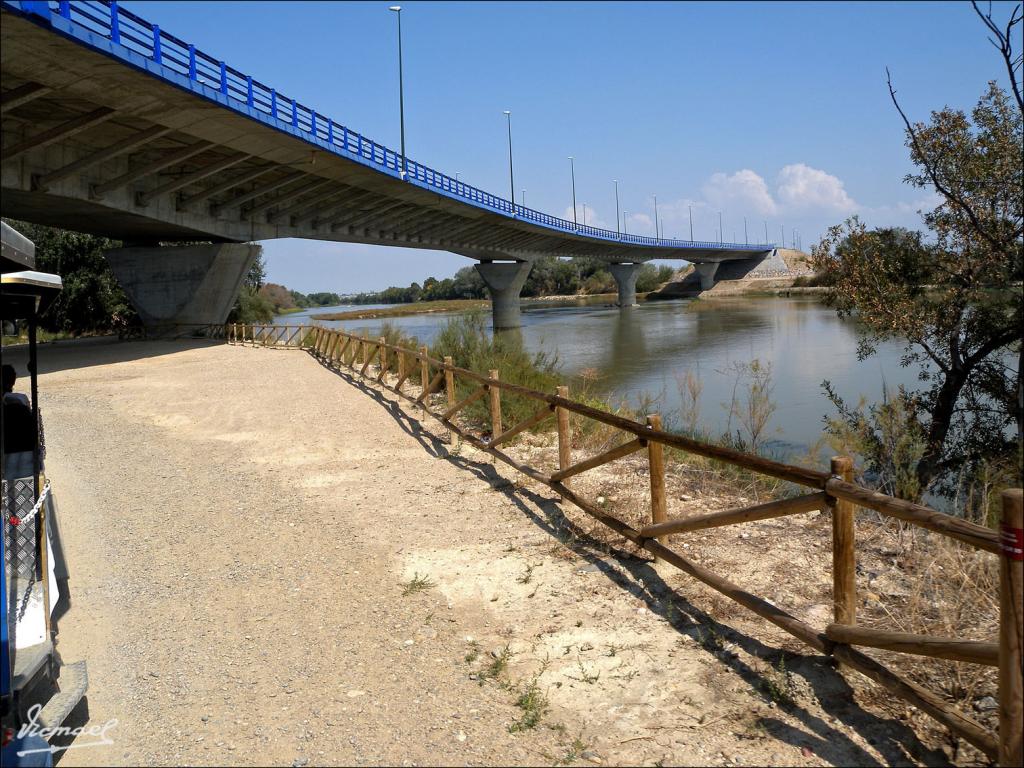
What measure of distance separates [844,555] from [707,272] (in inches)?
4140

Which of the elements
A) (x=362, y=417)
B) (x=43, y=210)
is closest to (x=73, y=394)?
(x=362, y=417)

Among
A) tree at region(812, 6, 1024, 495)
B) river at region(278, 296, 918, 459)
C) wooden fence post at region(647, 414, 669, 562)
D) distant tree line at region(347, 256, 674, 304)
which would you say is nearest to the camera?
wooden fence post at region(647, 414, 669, 562)

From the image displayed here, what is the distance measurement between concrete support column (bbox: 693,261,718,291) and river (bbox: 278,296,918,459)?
56.5m

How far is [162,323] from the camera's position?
1305 inches

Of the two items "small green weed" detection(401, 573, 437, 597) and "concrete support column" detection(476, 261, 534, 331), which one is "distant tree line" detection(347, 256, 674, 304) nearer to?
"concrete support column" detection(476, 261, 534, 331)

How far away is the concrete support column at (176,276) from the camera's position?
32188mm

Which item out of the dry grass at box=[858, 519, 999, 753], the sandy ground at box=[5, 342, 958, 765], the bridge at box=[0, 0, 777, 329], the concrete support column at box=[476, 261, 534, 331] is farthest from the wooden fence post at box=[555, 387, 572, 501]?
the concrete support column at box=[476, 261, 534, 331]

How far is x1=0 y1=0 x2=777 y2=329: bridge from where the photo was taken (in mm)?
16719

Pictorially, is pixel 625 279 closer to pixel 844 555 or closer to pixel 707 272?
pixel 707 272

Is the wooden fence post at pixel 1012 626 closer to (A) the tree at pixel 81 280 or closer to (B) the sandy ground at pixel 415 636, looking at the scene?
(B) the sandy ground at pixel 415 636

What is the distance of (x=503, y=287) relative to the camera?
210ft

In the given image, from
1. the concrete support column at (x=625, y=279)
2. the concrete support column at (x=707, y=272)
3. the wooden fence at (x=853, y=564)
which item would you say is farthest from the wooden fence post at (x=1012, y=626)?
the concrete support column at (x=707, y=272)

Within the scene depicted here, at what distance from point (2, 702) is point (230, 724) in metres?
1.02

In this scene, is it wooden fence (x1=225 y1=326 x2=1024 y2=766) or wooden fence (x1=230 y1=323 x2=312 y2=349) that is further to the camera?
wooden fence (x1=230 y1=323 x2=312 y2=349)
